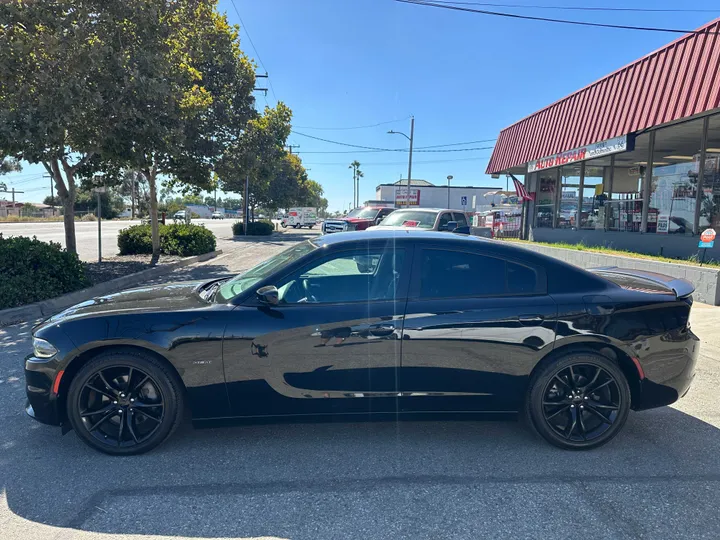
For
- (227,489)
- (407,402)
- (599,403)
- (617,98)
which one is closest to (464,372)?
(407,402)

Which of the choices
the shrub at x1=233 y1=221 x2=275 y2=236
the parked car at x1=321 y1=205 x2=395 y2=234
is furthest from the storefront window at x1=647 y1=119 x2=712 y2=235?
the shrub at x1=233 y1=221 x2=275 y2=236

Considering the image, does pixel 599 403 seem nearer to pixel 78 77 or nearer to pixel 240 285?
pixel 240 285

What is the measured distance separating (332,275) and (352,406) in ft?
3.16

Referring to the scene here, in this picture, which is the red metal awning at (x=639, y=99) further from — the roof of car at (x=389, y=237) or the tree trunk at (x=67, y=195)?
the tree trunk at (x=67, y=195)

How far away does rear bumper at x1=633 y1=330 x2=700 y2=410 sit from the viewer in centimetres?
342

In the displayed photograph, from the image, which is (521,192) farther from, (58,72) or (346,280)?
(346,280)

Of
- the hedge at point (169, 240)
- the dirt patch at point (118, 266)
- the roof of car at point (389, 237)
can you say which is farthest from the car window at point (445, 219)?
the roof of car at point (389, 237)

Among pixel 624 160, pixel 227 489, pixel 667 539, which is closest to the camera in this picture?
pixel 667 539

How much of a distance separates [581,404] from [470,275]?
3.99 feet

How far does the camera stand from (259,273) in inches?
142

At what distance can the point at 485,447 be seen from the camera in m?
3.45

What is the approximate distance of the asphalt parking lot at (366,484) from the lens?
2.55 meters

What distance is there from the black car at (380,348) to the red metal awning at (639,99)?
8.70 meters

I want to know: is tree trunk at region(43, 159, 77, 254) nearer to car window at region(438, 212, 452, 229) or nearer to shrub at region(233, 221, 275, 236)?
car window at region(438, 212, 452, 229)
